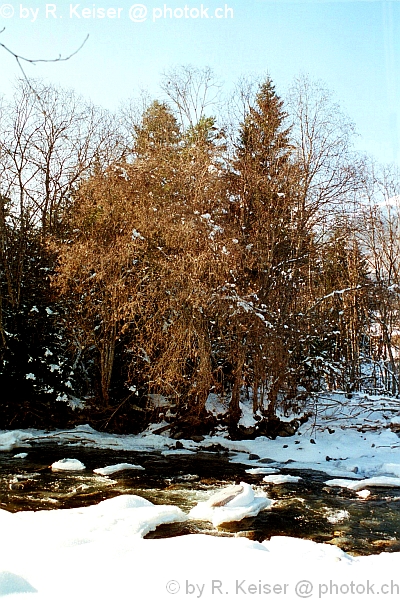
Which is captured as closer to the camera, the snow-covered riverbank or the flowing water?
the snow-covered riverbank

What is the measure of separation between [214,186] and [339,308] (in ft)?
18.4

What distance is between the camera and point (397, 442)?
11938 millimetres

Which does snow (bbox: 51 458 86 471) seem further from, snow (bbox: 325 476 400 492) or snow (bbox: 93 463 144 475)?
snow (bbox: 325 476 400 492)

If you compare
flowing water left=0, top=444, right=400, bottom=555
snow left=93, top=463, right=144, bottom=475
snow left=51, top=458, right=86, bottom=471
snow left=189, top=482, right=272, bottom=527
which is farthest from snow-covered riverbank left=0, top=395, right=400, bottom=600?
snow left=51, top=458, right=86, bottom=471

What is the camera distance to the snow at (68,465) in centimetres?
1034

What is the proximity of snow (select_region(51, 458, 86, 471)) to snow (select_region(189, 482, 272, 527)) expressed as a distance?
340cm

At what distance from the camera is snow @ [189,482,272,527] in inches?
287

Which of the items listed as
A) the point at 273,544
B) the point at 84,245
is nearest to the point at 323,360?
the point at 84,245

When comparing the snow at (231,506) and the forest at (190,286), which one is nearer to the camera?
the snow at (231,506)

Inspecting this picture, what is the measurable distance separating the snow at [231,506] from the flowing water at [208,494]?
0.45 feet

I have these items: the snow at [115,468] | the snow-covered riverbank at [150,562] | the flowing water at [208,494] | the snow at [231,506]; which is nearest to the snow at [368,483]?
the flowing water at [208,494]

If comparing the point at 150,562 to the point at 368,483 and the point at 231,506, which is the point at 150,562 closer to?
the point at 231,506

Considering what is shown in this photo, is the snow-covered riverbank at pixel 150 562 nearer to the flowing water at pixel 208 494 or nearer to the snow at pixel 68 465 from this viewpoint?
the flowing water at pixel 208 494

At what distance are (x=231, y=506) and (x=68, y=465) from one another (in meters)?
3.98
